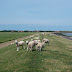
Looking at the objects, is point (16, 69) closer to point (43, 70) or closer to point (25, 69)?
point (25, 69)

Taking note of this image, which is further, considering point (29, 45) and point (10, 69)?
point (29, 45)

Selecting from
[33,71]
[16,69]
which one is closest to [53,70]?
[33,71]

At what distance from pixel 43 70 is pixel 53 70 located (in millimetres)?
807

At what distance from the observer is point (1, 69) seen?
12539 mm

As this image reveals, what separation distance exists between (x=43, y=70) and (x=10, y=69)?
280cm

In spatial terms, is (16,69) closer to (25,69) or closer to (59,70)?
(25,69)

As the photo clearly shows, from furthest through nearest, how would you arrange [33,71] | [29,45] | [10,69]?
[29,45] < [10,69] < [33,71]

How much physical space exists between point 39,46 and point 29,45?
146 centimetres

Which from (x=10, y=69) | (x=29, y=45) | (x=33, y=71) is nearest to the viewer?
(x=33, y=71)

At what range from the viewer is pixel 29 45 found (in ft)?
67.4

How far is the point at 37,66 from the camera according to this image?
12.8 meters

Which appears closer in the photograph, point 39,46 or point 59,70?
point 59,70

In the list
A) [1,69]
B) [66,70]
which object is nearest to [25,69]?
[1,69]

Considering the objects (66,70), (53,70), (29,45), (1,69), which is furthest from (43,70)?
(29,45)
